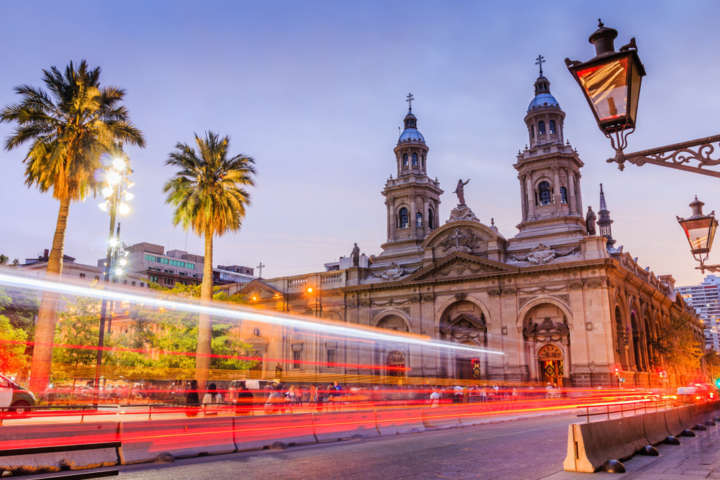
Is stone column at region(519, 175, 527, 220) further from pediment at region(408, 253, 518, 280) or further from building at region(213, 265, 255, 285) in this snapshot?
building at region(213, 265, 255, 285)

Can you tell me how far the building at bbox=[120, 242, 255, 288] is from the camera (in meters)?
111

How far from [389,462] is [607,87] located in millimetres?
9485

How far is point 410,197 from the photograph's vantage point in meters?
66.4

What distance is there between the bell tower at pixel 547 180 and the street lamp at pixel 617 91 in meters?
50.3

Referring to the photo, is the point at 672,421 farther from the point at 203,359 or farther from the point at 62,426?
the point at 203,359

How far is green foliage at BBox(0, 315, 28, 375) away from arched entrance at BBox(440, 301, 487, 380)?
3615 centimetres

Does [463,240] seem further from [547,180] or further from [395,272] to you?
[547,180]

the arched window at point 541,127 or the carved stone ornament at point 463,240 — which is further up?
the arched window at point 541,127

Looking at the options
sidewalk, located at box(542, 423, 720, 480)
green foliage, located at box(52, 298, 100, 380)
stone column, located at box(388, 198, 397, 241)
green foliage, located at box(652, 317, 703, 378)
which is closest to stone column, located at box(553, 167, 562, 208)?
stone column, located at box(388, 198, 397, 241)

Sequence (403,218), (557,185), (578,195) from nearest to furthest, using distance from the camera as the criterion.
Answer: (557,185) → (578,195) → (403,218)

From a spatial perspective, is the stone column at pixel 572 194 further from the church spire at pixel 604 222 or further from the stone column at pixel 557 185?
the church spire at pixel 604 222

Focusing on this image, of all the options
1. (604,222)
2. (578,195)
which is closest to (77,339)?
(578,195)

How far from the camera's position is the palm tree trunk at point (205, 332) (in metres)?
30.6

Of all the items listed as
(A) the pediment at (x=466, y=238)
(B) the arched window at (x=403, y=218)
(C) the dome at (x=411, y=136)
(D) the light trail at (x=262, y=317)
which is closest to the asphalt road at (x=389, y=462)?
(D) the light trail at (x=262, y=317)
